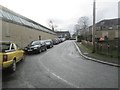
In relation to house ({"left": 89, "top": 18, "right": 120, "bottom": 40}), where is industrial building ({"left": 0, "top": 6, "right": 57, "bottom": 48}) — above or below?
below

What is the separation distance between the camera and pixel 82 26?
88.6 meters

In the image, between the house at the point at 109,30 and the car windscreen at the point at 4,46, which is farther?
the house at the point at 109,30

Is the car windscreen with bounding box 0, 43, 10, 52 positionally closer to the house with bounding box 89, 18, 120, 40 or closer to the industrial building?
the industrial building

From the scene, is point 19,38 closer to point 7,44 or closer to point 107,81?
point 7,44

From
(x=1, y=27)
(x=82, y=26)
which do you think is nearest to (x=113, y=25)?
(x=82, y=26)

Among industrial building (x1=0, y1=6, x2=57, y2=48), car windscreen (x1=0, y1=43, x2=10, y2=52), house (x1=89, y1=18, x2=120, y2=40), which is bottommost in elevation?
car windscreen (x1=0, y1=43, x2=10, y2=52)

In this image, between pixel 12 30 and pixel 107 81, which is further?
pixel 12 30

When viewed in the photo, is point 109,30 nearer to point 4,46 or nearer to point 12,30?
point 12,30

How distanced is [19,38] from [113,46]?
44.6 ft

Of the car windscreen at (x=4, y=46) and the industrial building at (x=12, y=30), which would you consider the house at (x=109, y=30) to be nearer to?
the industrial building at (x=12, y=30)

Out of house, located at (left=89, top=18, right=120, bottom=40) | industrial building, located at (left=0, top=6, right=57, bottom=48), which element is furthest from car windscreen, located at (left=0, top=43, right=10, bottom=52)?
house, located at (left=89, top=18, right=120, bottom=40)

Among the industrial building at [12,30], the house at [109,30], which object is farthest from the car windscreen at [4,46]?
the house at [109,30]

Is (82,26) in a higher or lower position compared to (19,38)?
higher

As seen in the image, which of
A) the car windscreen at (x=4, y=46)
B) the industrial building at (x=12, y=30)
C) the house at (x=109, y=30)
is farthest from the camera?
the house at (x=109, y=30)
